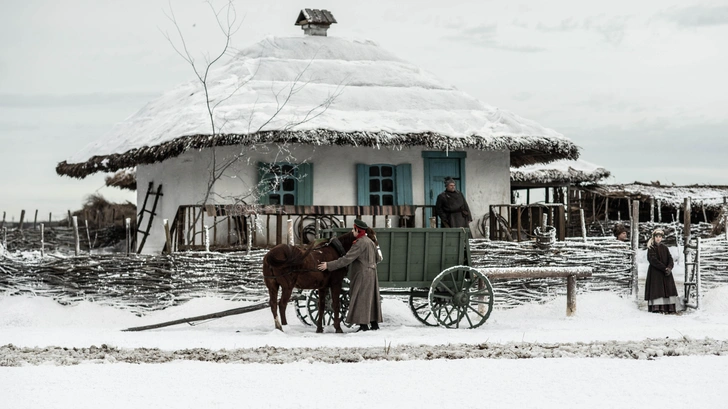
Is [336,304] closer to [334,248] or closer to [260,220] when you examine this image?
[334,248]

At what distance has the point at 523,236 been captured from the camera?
22109mm

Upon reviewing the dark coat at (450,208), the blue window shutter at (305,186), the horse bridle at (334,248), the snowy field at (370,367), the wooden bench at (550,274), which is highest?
the blue window shutter at (305,186)

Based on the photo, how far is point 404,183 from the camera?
18.5 meters

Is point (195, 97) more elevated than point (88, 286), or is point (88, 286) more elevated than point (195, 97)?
point (195, 97)

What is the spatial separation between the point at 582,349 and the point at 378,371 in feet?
8.43

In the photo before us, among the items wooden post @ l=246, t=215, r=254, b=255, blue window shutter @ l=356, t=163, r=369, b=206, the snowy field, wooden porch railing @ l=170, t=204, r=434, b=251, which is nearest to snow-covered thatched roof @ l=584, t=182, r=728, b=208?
blue window shutter @ l=356, t=163, r=369, b=206

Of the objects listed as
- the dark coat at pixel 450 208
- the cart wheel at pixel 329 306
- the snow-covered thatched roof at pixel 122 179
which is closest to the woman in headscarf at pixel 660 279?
the dark coat at pixel 450 208

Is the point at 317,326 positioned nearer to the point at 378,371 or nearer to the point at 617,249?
the point at 378,371

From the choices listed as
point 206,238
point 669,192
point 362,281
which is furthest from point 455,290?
point 669,192

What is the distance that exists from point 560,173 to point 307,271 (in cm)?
1779

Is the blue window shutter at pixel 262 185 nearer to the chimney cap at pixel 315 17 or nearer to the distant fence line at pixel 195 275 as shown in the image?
the distant fence line at pixel 195 275

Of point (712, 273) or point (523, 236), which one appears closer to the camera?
point (712, 273)

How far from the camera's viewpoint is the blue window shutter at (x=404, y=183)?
1844 cm

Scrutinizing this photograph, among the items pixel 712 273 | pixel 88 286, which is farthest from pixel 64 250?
pixel 712 273
